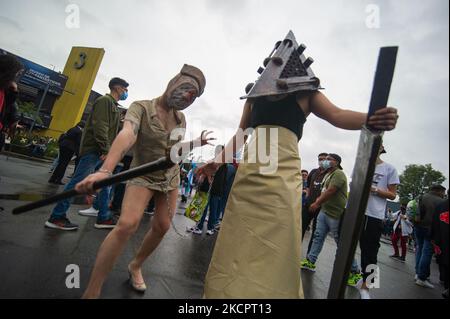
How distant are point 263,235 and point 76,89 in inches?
1312

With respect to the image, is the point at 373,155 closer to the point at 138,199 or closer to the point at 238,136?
the point at 238,136

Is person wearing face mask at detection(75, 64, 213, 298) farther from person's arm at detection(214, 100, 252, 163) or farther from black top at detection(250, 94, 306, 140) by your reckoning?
black top at detection(250, 94, 306, 140)

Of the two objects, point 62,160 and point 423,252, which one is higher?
point 423,252

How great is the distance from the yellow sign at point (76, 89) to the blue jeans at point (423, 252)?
101 ft

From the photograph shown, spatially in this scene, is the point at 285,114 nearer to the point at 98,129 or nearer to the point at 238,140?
the point at 238,140

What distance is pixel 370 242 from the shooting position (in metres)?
3.26

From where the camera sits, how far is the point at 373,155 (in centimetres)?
117

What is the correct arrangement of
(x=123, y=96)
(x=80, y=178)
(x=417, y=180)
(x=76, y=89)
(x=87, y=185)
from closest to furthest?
(x=87, y=185) → (x=80, y=178) → (x=123, y=96) → (x=76, y=89) → (x=417, y=180)

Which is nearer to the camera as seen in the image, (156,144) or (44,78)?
(156,144)

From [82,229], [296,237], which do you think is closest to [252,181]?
[296,237]

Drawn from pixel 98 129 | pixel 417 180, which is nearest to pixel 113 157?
pixel 98 129

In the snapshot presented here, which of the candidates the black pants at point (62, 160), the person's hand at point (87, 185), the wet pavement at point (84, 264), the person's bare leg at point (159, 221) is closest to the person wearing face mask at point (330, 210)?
the wet pavement at point (84, 264)

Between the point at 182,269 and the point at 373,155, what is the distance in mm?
2557

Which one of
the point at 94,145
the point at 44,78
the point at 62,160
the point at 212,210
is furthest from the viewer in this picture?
the point at 44,78
